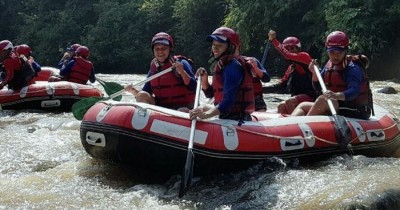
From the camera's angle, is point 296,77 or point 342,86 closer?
point 342,86

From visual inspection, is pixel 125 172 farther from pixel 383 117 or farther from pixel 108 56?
pixel 108 56

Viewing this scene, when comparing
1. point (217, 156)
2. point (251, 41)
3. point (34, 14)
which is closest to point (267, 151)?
point (217, 156)

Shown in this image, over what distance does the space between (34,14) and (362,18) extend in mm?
22680

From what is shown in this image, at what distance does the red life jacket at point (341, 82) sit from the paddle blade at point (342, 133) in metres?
0.46

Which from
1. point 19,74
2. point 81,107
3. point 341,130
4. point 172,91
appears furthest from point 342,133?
point 19,74

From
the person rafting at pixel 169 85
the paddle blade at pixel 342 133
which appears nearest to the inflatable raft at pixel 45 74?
the person rafting at pixel 169 85

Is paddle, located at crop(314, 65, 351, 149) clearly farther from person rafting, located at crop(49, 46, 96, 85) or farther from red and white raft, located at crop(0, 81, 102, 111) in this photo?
person rafting, located at crop(49, 46, 96, 85)

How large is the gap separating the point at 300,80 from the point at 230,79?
1990 millimetres

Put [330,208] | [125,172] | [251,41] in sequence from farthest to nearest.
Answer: [251,41]
[125,172]
[330,208]

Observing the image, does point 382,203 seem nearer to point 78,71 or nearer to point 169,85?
point 169,85

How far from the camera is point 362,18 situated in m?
14.3

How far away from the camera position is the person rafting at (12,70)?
8.59 m

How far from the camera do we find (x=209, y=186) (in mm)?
4363

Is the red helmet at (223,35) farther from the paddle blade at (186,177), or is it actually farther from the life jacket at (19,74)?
the life jacket at (19,74)
